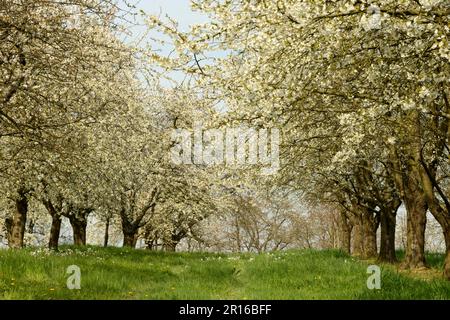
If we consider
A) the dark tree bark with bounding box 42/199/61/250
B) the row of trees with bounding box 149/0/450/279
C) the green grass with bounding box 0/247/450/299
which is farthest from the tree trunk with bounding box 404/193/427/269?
the dark tree bark with bounding box 42/199/61/250

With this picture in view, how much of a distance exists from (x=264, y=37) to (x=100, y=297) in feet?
18.0

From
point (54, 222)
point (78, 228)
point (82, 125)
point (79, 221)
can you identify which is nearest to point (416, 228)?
point (82, 125)

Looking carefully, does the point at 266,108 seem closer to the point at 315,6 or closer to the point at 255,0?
the point at 255,0

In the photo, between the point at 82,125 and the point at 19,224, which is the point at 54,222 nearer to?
the point at 19,224

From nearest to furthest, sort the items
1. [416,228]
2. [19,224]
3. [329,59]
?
[329,59] → [416,228] → [19,224]

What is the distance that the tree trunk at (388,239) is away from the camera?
70.2 feet

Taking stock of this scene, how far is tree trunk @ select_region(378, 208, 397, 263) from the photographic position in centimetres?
2140

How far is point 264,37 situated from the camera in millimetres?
8812

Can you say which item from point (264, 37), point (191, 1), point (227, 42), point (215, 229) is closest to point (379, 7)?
point (264, 37)

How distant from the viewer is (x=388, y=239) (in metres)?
21.8

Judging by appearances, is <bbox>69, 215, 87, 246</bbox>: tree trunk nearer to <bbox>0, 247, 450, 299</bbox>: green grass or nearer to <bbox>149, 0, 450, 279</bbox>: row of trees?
<bbox>0, 247, 450, 299</bbox>: green grass

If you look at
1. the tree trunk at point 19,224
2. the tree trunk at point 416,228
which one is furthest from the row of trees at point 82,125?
the tree trunk at point 416,228

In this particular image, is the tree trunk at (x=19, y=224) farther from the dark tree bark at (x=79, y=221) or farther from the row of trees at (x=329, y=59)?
the row of trees at (x=329, y=59)

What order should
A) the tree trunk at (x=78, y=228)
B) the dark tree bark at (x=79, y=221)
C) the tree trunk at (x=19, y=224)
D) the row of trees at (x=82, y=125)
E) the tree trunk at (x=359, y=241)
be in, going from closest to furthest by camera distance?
the row of trees at (x=82, y=125) → the tree trunk at (x=19, y=224) → the dark tree bark at (x=79, y=221) → the tree trunk at (x=359, y=241) → the tree trunk at (x=78, y=228)
